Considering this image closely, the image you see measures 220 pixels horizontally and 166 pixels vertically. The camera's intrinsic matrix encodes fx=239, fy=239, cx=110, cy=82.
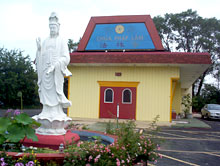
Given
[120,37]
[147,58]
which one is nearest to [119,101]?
[147,58]

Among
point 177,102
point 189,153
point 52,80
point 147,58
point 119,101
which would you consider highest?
point 147,58

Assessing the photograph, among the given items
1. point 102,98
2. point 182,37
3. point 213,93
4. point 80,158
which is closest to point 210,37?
point 182,37

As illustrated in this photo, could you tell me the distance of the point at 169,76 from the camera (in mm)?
14969

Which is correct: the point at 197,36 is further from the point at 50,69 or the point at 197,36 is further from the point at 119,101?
the point at 50,69

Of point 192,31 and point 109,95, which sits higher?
point 192,31

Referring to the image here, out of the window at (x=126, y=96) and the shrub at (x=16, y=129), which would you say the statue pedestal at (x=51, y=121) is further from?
the window at (x=126, y=96)

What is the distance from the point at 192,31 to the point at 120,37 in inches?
875

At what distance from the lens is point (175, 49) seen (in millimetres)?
37781

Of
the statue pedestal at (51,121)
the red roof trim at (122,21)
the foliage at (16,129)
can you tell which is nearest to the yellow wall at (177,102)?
the red roof trim at (122,21)

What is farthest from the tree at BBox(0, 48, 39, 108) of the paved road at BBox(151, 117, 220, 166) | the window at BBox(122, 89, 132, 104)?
the paved road at BBox(151, 117, 220, 166)

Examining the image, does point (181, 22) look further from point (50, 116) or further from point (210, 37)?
point (50, 116)

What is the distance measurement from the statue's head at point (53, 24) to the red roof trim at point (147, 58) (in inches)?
338

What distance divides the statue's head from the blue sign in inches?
436

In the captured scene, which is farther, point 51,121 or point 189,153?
point 189,153
